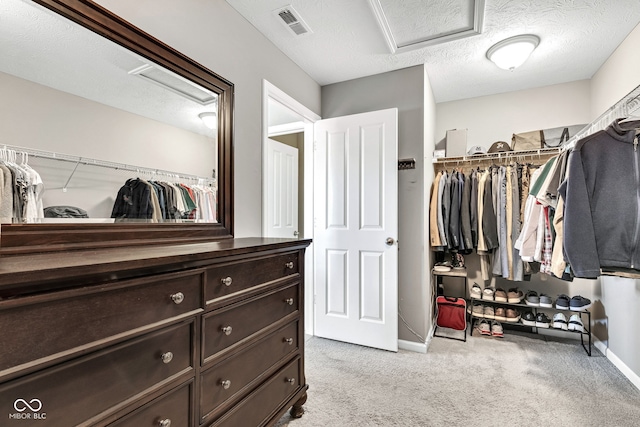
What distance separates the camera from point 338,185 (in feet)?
9.39

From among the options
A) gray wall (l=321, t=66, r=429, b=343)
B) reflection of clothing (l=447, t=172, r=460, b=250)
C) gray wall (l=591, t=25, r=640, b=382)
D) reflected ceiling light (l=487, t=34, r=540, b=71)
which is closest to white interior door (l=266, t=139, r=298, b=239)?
gray wall (l=321, t=66, r=429, b=343)

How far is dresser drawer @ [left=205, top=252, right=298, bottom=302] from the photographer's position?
45.0 inches

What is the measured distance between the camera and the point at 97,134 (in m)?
1.24

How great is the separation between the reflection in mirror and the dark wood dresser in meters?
0.30

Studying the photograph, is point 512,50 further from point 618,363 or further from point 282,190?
point 618,363

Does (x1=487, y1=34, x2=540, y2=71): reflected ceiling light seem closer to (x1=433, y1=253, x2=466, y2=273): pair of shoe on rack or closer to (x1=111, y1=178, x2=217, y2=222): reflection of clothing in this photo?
(x1=433, y1=253, x2=466, y2=273): pair of shoe on rack

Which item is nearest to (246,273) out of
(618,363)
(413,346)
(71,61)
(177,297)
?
(177,297)

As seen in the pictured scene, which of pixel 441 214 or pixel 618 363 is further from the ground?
pixel 441 214

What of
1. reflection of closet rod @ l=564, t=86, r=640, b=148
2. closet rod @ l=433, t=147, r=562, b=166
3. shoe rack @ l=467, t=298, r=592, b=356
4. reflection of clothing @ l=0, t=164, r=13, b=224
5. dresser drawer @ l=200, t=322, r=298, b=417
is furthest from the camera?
closet rod @ l=433, t=147, r=562, b=166

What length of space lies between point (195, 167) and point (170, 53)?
58 cm

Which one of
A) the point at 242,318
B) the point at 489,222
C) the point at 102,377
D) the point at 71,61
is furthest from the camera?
the point at 489,222

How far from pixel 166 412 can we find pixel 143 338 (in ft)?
0.95

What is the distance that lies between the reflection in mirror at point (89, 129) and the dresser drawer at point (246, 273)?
52 centimetres

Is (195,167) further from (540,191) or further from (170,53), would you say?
(540,191)
